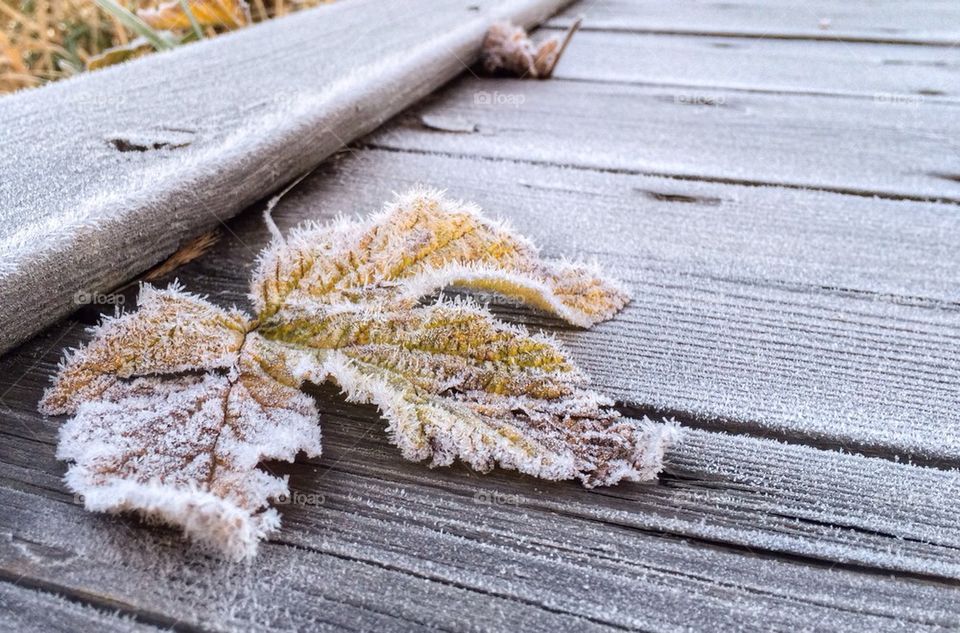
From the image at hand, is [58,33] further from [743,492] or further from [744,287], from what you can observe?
[743,492]

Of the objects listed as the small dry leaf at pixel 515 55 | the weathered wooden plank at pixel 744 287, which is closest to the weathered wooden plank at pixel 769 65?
the small dry leaf at pixel 515 55

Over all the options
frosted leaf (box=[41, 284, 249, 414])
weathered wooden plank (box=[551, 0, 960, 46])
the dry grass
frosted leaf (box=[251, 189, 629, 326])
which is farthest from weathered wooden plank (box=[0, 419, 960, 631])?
the dry grass

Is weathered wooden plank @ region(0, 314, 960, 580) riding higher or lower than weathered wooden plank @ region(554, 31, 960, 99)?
lower

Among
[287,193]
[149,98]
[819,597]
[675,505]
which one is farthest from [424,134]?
[819,597]

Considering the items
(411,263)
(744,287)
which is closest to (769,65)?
(744,287)

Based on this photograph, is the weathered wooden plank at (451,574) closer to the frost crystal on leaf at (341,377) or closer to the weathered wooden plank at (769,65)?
the frost crystal on leaf at (341,377)

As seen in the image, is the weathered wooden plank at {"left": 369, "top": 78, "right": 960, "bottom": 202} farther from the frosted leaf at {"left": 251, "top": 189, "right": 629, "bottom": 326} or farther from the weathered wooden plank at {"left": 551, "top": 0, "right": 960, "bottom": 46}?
the weathered wooden plank at {"left": 551, "top": 0, "right": 960, "bottom": 46}

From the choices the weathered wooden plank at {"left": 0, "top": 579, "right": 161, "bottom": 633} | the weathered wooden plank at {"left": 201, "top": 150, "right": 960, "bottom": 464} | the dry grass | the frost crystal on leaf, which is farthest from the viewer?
the dry grass
